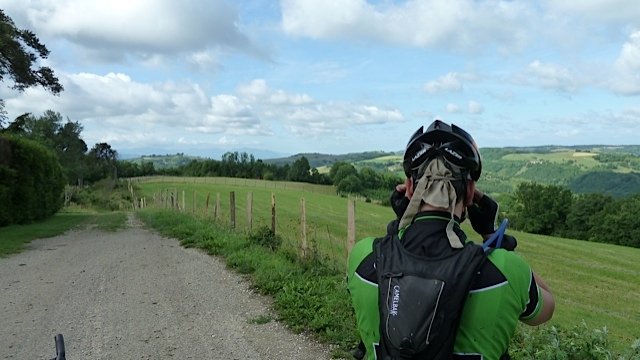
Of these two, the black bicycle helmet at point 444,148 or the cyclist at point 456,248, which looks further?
the black bicycle helmet at point 444,148

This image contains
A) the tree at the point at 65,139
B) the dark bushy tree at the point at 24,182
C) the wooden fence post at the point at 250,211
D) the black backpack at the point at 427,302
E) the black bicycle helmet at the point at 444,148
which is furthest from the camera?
the tree at the point at 65,139

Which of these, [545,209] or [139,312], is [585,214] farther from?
[139,312]

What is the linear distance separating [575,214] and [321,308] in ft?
251

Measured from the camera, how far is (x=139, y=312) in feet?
24.3

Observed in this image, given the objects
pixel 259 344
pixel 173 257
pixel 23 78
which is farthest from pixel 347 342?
pixel 23 78

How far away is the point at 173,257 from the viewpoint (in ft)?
40.0

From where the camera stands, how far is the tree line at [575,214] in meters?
65.1

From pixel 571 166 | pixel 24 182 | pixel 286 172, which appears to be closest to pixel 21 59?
pixel 24 182

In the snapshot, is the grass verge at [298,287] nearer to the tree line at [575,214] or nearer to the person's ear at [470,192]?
the person's ear at [470,192]

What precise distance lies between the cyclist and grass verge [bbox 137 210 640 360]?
2652mm

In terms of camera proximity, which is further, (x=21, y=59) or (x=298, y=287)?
(x=21, y=59)

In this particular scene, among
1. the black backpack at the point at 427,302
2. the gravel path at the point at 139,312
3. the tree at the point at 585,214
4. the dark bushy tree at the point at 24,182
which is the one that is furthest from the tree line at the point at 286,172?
the black backpack at the point at 427,302

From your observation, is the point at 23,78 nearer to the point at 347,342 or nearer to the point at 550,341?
the point at 347,342

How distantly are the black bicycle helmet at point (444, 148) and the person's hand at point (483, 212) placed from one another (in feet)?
0.27
